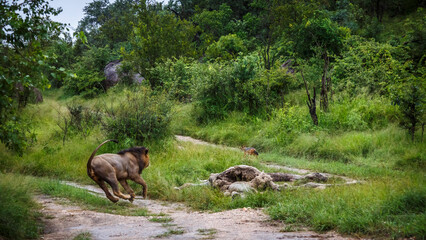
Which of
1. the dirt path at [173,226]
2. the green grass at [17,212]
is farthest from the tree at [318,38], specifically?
the green grass at [17,212]

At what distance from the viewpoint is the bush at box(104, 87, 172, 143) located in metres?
13.1

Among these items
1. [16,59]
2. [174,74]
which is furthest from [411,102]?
[174,74]

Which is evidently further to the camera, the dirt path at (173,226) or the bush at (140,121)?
the bush at (140,121)

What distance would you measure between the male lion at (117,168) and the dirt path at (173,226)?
22.2 inches

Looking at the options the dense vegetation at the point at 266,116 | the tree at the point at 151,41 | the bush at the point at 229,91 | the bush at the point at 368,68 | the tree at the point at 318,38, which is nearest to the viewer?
the dense vegetation at the point at 266,116

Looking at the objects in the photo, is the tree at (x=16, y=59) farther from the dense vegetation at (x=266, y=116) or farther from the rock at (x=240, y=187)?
the rock at (x=240, y=187)

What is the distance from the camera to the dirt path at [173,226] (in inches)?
216

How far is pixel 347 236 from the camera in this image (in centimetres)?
532

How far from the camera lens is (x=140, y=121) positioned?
1330 centimetres

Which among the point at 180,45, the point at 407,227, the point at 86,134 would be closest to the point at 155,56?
the point at 180,45

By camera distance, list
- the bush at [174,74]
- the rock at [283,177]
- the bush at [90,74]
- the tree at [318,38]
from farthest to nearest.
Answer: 1. the bush at [90,74]
2. the bush at [174,74]
3. the tree at [318,38]
4. the rock at [283,177]

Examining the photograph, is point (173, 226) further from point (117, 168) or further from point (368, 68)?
point (368, 68)

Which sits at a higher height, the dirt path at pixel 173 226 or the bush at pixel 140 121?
the bush at pixel 140 121

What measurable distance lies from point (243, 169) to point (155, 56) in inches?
731
